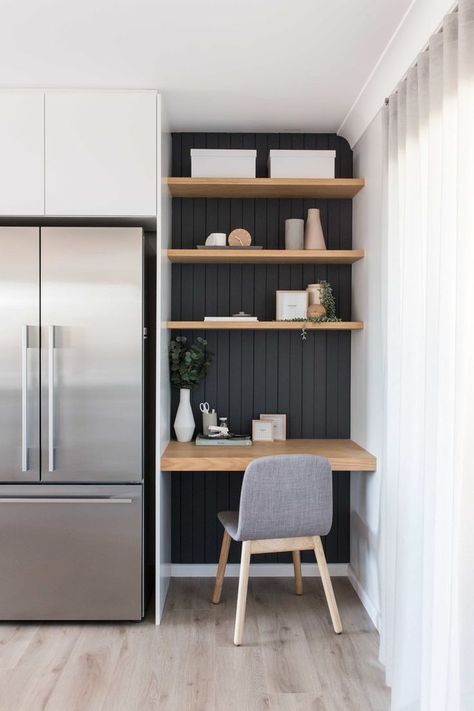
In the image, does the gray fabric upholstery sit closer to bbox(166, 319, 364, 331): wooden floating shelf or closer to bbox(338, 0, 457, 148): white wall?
bbox(166, 319, 364, 331): wooden floating shelf

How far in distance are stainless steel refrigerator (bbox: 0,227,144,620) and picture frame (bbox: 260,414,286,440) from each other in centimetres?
94

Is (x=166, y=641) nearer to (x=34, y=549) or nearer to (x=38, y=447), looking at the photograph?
(x=34, y=549)

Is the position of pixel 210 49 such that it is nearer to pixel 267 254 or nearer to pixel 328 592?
pixel 267 254

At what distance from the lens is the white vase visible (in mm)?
3691

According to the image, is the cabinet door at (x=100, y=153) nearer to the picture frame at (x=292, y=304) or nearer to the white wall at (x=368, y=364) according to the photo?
the picture frame at (x=292, y=304)

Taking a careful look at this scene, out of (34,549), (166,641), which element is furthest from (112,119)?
(166,641)

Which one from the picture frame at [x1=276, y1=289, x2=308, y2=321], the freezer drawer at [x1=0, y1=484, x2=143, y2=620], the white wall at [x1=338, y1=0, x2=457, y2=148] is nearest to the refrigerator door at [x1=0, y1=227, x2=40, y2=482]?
the freezer drawer at [x1=0, y1=484, x2=143, y2=620]

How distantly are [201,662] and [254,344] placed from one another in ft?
5.88

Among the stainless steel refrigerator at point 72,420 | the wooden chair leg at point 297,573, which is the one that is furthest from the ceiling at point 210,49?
the wooden chair leg at point 297,573

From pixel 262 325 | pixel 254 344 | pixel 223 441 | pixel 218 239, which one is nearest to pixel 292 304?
pixel 262 325

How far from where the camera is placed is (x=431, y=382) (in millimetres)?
2180

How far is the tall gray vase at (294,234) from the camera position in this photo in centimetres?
367

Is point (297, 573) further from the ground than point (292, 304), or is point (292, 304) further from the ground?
point (292, 304)

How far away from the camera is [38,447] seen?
125 inches
